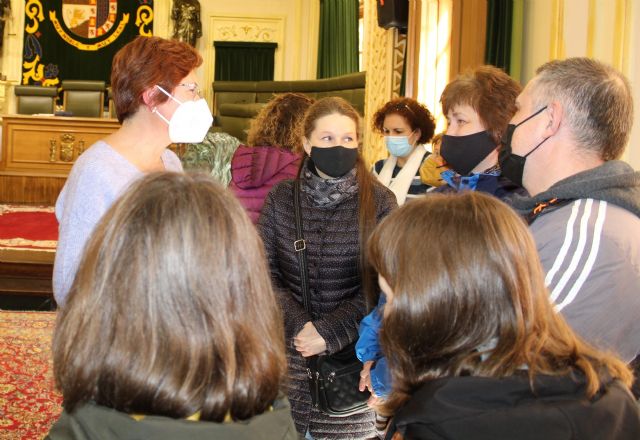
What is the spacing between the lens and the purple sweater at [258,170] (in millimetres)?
3092

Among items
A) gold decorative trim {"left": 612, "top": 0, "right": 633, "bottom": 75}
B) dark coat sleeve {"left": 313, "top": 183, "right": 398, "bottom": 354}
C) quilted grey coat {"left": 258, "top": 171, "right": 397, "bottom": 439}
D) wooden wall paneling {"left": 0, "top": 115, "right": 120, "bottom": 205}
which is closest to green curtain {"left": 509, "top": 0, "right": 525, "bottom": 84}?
gold decorative trim {"left": 612, "top": 0, "right": 633, "bottom": 75}

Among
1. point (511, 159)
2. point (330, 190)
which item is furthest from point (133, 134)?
point (511, 159)

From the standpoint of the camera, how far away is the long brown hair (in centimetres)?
239

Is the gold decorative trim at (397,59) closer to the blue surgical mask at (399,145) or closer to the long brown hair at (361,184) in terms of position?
the blue surgical mask at (399,145)

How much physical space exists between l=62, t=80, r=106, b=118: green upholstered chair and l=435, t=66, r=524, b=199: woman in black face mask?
10.1 meters

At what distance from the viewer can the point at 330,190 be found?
2.44m

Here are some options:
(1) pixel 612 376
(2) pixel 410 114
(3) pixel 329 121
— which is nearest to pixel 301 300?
(3) pixel 329 121

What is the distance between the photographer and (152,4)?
43.6 ft

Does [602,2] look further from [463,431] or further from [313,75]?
[313,75]

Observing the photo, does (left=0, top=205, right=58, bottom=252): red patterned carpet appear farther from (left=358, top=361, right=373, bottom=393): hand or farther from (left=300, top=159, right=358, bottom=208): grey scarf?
(left=358, top=361, right=373, bottom=393): hand

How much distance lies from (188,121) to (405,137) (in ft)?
6.08

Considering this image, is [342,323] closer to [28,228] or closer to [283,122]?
[283,122]

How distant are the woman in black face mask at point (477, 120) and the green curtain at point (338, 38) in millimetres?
8876

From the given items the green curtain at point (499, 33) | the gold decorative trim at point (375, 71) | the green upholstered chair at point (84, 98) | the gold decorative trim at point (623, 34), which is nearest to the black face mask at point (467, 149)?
the gold decorative trim at point (623, 34)
